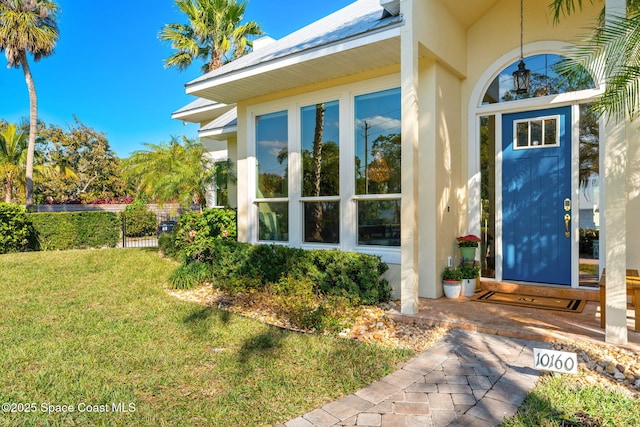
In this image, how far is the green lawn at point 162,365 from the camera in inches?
109

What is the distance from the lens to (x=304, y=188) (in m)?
7.16

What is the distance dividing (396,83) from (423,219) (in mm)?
2205

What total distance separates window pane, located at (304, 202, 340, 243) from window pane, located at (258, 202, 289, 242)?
49 cm

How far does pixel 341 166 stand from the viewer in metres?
6.57

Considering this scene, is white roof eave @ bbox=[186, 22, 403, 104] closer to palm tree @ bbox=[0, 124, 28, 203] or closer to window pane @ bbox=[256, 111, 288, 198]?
window pane @ bbox=[256, 111, 288, 198]

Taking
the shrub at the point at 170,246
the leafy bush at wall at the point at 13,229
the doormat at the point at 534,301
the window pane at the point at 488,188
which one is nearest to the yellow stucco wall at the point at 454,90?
the window pane at the point at 488,188

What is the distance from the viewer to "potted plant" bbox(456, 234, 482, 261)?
5.99m

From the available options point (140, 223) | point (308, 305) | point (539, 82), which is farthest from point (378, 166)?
point (140, 223)

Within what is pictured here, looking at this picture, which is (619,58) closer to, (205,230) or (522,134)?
(522,134)

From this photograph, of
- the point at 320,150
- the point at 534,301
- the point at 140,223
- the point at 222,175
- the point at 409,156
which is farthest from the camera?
the point at 140,223

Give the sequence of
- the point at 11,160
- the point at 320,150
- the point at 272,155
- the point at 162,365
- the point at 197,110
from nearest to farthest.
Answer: the point at 162,365, the point at 320,150, the point at 272,155, the point at 197,110, the point at 11,160

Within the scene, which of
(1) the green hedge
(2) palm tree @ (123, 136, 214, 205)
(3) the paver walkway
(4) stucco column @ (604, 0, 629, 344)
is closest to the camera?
(3) the paver walkway

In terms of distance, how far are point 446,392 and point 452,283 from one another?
9.74 feet

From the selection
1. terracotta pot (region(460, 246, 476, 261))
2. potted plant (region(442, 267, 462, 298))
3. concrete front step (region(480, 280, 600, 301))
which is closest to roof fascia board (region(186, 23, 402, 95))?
terracotta pot (region(460, 246, 476, 261))
